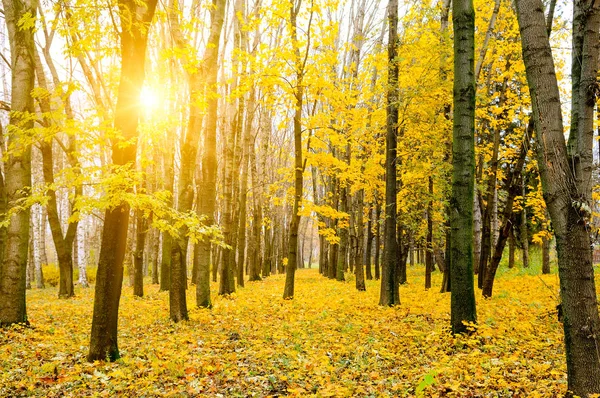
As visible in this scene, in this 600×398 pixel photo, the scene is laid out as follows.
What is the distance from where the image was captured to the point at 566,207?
3754 mm

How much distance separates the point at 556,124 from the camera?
3871mm

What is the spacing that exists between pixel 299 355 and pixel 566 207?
458cm

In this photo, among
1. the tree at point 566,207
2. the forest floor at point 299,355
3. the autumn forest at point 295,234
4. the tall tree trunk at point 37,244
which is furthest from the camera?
the tall tree trunk at point 37,244

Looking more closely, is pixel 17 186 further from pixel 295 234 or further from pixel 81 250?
pixel 81 250

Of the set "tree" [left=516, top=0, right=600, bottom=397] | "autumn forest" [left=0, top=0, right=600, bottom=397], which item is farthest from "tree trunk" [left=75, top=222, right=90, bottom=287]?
"tree" [left=516, top=0, right=600, bottom=397]

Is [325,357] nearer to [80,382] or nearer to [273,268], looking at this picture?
[80,382]

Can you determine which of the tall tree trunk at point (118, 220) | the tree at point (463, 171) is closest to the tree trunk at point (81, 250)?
the tall tree trunk at point (118, 220)

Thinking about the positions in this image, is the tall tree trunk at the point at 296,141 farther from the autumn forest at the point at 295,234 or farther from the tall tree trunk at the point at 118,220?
the tall tree trunk at the point at 118,220

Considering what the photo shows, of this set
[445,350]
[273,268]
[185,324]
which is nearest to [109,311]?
[185,324]

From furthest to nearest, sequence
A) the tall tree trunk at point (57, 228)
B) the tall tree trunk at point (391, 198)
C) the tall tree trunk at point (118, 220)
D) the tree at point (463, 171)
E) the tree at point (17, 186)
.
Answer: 1. the tall tree trunk at point (57, 228)
2. the tall tree trunk at point (391, 198)
3. the tree at point (17, 186)
4. the tree at point (463, 171)
5. the tall tree trunk at point (118, 220)

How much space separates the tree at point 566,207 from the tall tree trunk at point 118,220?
5.44 metres

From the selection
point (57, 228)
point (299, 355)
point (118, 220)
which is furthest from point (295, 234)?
point (57, 228)

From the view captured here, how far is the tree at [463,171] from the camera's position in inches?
279

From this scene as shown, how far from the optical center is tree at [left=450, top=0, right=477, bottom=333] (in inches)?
279
